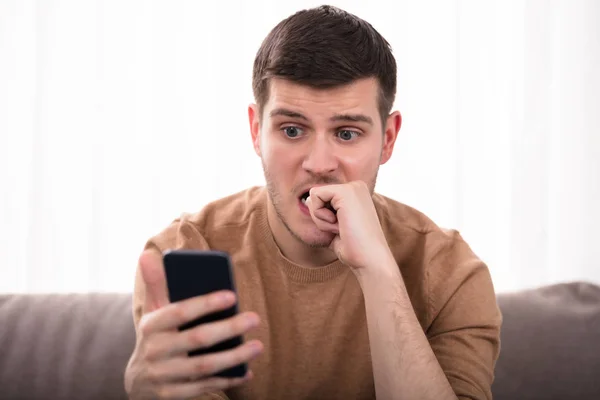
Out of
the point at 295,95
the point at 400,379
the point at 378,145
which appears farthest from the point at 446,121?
the point at 400,379

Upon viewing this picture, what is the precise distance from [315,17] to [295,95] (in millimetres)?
219

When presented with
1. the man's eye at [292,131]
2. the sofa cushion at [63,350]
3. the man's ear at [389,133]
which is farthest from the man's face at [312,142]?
the sofa cushion at [63,350]

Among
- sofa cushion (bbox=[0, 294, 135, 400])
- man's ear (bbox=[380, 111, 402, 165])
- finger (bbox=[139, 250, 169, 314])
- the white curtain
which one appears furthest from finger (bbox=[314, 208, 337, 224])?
the white curtain

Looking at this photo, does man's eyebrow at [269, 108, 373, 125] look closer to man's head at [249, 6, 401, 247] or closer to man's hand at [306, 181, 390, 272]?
man's head at [249, 6, 401, 247]

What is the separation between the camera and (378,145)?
5.00 feet

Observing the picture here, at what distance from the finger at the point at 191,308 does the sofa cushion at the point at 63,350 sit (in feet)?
2.75

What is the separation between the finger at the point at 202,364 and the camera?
40.2 inches

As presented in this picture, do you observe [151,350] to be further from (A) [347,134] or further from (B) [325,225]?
(A) [347,134]

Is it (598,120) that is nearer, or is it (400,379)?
(400,379)

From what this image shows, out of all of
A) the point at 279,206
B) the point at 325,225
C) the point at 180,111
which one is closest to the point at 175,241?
the point at 279,206

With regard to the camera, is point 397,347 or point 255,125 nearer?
point 397,347

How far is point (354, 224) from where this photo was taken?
4.45 feet

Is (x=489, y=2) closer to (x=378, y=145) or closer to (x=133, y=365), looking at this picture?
(x=378, y=145)

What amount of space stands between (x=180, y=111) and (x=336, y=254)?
3.89 ft
